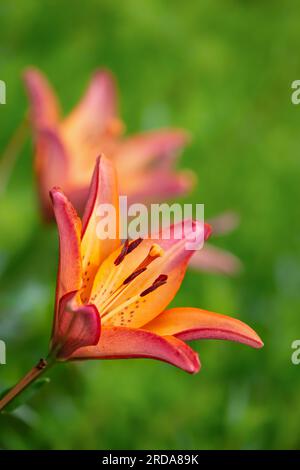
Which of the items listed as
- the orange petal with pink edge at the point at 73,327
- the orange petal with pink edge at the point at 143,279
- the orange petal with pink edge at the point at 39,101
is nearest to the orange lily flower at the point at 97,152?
the orange petal with pink edge at the point at 39,101

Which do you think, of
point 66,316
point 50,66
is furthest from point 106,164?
point 50,66

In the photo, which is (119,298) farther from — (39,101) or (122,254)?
(39,101)

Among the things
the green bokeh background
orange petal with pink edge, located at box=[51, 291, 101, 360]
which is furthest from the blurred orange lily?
orange petal with pink edge, located at box=[51, 291, 101, 360]

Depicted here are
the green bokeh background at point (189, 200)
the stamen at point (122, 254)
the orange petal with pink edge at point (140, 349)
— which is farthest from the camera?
the green bokeh background at point (189, 200)

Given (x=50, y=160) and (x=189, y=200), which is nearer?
(x=50, y=160)

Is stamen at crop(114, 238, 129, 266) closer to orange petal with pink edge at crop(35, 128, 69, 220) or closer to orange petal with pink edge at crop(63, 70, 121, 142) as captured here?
orange petal with pink edge at crop(35, 128, 69, 220)

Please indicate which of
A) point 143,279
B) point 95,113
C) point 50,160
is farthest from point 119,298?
point 95,113

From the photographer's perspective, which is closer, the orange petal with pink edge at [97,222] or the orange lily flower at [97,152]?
the orange petal with pink edge at [97,222]

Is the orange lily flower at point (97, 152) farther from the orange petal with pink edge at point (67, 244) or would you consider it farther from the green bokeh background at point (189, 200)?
the orange petal with pink edge at point (67, 244)

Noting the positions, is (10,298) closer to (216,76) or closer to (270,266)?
(270,266)
